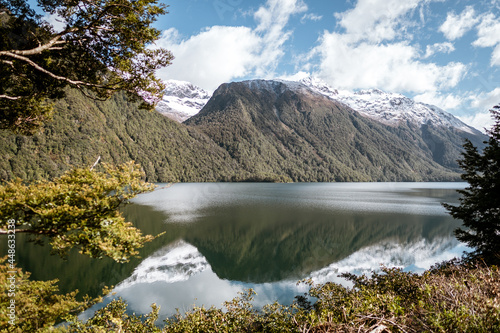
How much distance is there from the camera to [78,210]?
475cm

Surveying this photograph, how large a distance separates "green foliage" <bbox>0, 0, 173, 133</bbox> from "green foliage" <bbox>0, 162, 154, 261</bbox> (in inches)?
126

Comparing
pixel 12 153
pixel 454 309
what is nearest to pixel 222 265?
pixel 454 309

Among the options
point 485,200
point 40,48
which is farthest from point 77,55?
point 485,200

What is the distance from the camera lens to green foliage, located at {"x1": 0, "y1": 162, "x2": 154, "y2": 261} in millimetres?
4715

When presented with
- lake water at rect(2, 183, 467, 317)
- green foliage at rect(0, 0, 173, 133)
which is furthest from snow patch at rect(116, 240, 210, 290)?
green foliage at rect(0, 0, 173, 133)

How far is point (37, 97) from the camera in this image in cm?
785

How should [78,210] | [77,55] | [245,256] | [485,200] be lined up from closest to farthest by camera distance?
[78,210] → [77,55] → [485,200] → [245,256]

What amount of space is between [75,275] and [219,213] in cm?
3342

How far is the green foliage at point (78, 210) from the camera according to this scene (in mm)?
4715

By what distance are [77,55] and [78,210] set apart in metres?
5.47

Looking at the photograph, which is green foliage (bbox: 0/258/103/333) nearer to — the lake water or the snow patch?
the lake water

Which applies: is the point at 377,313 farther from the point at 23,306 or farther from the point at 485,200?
the point at 485,200

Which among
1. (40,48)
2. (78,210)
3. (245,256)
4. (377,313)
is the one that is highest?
(40,48)

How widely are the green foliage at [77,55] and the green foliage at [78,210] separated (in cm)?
321
